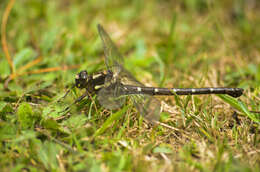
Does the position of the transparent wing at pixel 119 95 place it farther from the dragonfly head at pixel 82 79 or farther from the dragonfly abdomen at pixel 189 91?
the dragonfly head at pixel 82 79

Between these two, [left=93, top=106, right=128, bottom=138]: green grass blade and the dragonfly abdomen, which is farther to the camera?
the dragonfly abdomen

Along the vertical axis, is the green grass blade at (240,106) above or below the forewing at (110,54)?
below

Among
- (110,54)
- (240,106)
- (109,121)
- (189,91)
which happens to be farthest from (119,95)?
(240,106)

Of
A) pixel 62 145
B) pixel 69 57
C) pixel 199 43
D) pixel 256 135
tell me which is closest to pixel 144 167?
pixel 62 145

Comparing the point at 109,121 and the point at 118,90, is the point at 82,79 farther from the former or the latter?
the point at 109,121

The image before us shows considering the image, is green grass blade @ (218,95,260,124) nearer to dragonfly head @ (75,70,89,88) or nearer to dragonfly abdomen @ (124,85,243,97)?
Result: dragonfly abdomen @ (124,85,243,97)

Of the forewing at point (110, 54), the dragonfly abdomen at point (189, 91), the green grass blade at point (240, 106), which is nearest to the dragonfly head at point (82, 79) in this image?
the forewing at point (110, 54)

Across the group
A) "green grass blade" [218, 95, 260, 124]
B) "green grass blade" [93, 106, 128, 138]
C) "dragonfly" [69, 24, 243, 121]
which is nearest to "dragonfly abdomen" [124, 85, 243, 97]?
"dragonfly" [69, 24, 243, 121]
